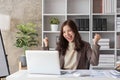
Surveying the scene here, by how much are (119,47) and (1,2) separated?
2595 millimetres

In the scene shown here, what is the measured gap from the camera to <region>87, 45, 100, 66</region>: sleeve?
8.96ft

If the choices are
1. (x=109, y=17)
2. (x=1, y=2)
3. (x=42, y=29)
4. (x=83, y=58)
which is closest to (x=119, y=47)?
(x=109, y=17)

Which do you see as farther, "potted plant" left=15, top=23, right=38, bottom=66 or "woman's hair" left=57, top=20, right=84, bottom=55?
"potted plant" left=15, top=23, right=38, bottom=66

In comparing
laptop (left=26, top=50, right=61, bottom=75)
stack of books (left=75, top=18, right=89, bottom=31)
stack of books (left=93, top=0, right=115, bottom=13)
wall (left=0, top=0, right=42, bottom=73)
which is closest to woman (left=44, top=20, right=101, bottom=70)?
laptop (left=26, top=50, right=61, bottom=75)

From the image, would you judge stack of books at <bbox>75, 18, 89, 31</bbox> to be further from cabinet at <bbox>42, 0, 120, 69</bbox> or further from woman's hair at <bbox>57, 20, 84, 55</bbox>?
woman's hair at <bbox>57, 20, 84, 55</bbox>

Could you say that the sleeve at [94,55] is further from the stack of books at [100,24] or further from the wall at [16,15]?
the wall at [16,15]

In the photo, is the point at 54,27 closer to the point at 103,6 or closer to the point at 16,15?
the point at 16,15

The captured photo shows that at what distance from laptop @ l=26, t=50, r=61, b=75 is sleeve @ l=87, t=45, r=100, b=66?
665 millimetres

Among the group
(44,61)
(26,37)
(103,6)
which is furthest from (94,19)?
(44,61)

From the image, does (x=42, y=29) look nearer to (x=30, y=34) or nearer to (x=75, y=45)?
(x=30, y=34)

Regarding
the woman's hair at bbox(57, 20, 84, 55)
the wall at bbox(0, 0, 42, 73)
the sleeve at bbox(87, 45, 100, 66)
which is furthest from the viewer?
the wall at bbox(0, 0, 42, 73)

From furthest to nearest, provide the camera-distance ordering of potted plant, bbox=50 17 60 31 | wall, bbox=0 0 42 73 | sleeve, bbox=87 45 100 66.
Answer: wall, bbox=0 0 42 73
potted plant, bbox=50 17 60 31
sleeve, bbox=87 45 100 66

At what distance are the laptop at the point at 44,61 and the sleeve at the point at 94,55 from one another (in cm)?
67

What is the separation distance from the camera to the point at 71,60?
2.84 metres
